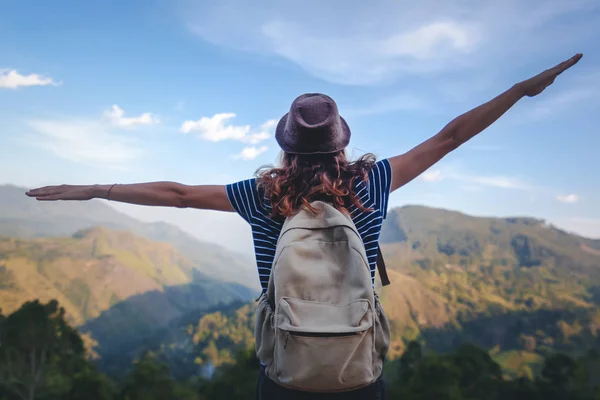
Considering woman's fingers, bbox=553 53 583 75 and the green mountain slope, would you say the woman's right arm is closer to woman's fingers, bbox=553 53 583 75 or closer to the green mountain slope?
woman's fingers, bbox=553 53 583 75

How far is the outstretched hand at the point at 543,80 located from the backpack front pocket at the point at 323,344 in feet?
4.46

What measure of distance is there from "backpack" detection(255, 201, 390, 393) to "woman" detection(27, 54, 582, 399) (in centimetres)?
9

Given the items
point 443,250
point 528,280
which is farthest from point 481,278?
point 443,250

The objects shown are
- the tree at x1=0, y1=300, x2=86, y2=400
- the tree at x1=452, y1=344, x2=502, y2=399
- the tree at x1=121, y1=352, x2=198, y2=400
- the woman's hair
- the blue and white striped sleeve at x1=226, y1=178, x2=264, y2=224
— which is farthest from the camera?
the tree at x1=452, y1=344, x2=502, y2=399

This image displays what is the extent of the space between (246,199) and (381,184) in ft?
1.69

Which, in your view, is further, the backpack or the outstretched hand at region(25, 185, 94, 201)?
the outstretched hand at region(25, 185, 94, 201)

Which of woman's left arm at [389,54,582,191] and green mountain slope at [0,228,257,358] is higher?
woman's left arm at [389,54,582,191]

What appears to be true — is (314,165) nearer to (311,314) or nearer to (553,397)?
(311,314)

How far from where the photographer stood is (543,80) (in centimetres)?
226

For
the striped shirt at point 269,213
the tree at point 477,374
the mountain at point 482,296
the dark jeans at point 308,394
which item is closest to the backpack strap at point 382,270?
the striped shirt at point 269,213

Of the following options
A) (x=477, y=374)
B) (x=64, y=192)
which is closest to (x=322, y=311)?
(x=64, y=192)

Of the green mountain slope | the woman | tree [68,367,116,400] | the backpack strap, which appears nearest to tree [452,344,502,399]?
tree [68,367,116,400]

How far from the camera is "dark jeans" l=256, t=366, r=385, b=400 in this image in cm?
159

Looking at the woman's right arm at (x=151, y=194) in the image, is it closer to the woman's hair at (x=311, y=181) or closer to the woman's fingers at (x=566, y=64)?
the woman's hair at (x=311, y=181)
